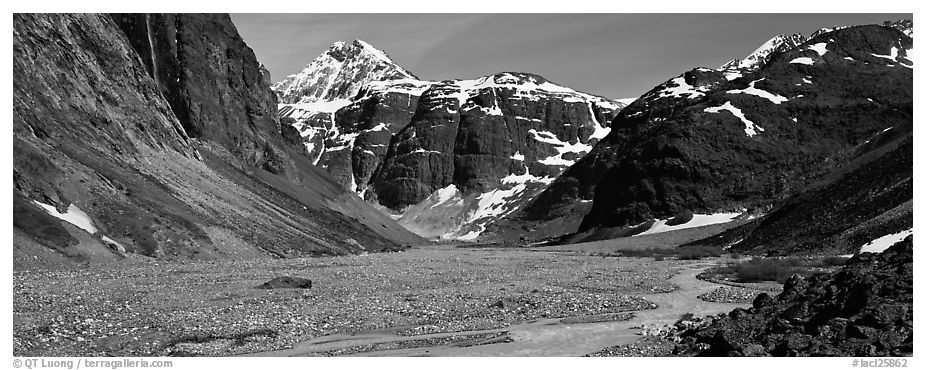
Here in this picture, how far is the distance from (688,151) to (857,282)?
16827 centimetres

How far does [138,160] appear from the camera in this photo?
340ft

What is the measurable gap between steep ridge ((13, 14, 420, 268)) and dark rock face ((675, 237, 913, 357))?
48.2 meters

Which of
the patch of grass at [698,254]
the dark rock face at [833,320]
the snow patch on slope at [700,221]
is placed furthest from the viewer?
the snow patch on slope at [700,221]

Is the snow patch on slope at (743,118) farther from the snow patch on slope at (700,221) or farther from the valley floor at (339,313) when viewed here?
the valley floor at (339,313)

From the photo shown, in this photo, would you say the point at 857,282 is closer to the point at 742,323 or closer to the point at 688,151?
the point at 742,323

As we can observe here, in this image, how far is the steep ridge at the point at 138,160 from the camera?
70.2 m

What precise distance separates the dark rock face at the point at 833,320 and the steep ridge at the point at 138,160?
1898 inches

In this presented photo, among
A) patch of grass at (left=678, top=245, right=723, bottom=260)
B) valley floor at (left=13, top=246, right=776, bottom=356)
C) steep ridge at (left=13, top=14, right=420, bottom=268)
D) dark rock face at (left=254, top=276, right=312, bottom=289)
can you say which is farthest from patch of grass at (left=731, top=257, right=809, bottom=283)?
steep ridge at (left=13, top=14, right=420, bottom=268)

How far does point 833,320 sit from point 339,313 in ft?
67.6

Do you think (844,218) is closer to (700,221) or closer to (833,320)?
(833,320)

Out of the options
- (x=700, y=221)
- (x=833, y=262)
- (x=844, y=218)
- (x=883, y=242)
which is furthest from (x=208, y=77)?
(x=833, y=262)

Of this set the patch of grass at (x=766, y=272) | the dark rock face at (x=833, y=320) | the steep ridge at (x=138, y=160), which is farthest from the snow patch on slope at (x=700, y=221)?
the dark rock face at (x=833, y=320)

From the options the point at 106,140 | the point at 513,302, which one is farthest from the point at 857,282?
the point at 106,140

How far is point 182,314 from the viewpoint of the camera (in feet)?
116
